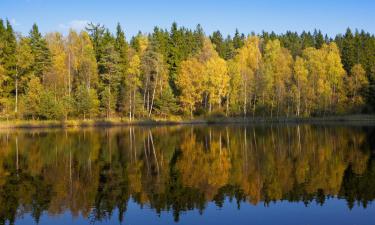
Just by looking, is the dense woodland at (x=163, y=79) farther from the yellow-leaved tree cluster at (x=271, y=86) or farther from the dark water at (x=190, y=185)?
the dark water at (x=190, y=185)

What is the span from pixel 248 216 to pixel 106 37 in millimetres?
77643

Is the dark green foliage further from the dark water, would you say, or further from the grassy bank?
the dark water

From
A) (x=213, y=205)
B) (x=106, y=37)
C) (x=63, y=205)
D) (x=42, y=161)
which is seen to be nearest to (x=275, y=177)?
(x=213, y=205)

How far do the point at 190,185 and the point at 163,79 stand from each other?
64.8 metres

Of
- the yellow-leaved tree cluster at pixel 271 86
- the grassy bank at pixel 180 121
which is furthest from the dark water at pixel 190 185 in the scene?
the yellow-leaved tree cluster at pixel 271 86

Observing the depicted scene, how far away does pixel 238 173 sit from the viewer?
25.6 metres

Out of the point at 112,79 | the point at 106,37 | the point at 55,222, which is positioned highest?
the point at 106,37

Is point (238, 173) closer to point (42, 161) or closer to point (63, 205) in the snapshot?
point (63, 205)

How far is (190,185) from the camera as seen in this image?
876 inches

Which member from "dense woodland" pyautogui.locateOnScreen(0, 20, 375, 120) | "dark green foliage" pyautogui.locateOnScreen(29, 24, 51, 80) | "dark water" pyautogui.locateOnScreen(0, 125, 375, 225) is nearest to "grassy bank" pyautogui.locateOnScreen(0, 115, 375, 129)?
"dense woodland" pyautogui.locateOnScreen(0, 20, 375, 120)

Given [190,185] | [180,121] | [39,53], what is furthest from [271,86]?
[190,185]

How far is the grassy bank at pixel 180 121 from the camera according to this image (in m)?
68.8

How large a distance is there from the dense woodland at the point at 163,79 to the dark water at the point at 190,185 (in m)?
40.4

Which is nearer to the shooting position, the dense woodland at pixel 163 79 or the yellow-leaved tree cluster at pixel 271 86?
the dense woodland at pixel 163 79
